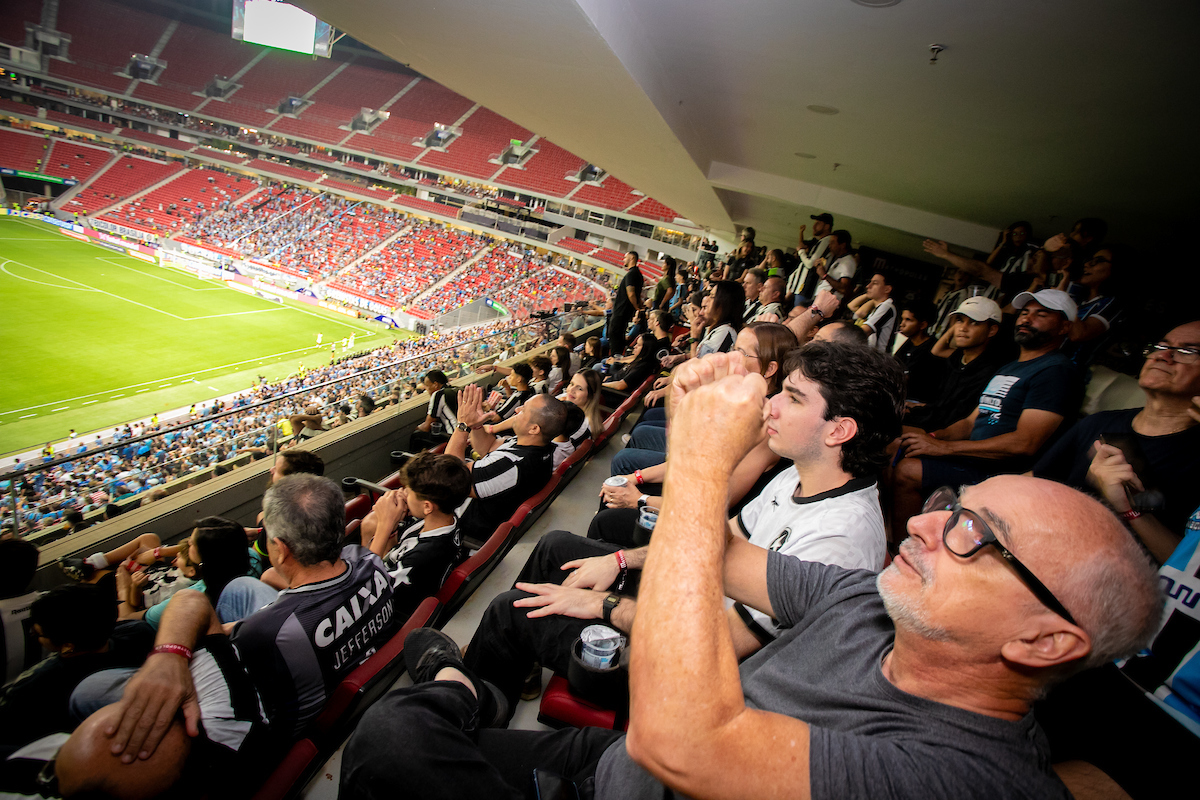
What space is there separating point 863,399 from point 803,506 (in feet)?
1.39

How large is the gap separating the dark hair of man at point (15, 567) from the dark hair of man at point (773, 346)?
380 centimetres

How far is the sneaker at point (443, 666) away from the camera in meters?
1.62

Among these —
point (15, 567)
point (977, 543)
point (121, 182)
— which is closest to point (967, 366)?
point (977, 543)

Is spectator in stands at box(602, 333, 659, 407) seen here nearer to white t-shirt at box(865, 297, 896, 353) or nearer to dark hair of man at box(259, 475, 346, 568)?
white t-shirt at box(865, 297, 896, 353)

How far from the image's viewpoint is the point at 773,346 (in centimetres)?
281

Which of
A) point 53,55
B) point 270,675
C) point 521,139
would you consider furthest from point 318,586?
point 53,55

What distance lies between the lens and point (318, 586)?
1.94 meters

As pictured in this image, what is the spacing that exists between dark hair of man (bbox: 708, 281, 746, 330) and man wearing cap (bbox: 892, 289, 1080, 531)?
193cm

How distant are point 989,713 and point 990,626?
0.48 feet

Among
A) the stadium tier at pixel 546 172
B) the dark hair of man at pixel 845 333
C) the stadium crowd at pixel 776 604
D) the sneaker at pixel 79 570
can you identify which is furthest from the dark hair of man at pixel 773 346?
the stadium tier at pixel 546 172

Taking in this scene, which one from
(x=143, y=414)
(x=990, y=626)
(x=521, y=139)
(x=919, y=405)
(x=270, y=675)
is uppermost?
(x=521, y=139)

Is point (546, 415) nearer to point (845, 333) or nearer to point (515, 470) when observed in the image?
point (515, 470)

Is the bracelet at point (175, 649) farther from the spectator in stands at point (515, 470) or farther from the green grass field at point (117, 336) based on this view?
the green grass field at point (117, 336)

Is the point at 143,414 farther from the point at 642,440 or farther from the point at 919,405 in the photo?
the point at 919,405
